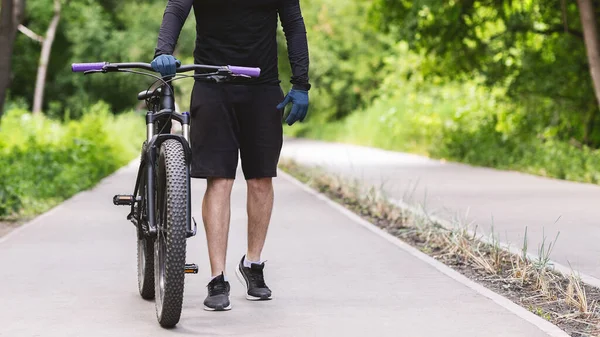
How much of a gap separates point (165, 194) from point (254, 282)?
4.35ft

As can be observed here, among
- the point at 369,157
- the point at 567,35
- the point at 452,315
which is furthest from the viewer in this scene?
the point at 369,157

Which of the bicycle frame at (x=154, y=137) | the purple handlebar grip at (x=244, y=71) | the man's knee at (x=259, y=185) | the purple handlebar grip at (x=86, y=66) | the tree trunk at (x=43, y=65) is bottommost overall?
the tree trunk at (x=43, y=65)

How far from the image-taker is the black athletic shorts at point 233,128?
709cm

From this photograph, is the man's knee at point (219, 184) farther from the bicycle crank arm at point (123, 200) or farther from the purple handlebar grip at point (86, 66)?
the purple handlebar grip at point (86, 66)

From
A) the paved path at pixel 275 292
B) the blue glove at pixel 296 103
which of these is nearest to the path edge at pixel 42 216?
the paved path at pixel 275 292

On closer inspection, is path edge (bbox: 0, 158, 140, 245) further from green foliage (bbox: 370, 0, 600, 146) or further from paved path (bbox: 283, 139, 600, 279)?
green foliage (bbox: 370, 0, 600, 146)

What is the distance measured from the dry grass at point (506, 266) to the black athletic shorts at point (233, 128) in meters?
1.92

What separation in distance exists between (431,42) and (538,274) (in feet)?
54.5

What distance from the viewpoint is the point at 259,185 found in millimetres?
7441

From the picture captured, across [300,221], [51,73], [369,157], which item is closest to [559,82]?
[369,157]

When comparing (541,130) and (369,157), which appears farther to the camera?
(369,157)

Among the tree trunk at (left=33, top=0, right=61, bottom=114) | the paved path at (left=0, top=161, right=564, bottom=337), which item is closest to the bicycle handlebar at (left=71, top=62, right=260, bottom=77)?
the paved path at (left=0, top=161, right=564, bottom=337)

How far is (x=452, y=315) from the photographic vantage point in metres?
6.87

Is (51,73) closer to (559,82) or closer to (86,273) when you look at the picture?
(559,82)
